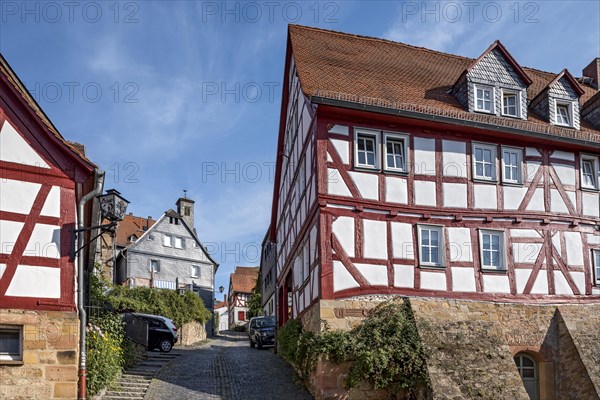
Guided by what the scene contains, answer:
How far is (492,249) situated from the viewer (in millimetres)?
18344

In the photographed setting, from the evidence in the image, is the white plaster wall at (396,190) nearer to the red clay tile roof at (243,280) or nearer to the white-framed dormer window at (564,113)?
the white-framed dormer window at (564,113)

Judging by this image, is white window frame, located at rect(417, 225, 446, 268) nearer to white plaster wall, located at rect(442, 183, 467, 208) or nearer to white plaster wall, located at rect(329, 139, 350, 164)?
white plaster wall, located at rect(442, 183, 467, 208)

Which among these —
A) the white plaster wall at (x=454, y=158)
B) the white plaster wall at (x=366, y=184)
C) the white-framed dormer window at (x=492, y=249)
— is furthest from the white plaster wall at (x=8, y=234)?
the white-framed dormer window at (x=492, y=249)

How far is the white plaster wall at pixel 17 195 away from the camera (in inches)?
535

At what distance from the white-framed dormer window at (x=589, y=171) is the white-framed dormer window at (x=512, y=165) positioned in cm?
236

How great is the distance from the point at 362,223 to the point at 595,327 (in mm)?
7257

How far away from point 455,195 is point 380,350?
→ 5.34 metres

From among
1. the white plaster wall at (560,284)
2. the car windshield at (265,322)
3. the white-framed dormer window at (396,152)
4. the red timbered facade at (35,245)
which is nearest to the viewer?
the red timbered facade at (35,245)

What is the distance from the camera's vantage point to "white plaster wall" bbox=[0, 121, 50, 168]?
13.8m

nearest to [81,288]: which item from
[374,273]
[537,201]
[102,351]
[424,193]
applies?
[102,351]

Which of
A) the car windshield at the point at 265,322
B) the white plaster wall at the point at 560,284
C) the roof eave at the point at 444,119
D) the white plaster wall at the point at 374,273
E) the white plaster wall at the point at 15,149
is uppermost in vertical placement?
the roof eave at the point at 444,119

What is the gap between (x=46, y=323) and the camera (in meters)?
13.6

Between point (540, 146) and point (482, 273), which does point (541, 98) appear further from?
point (482, 273)

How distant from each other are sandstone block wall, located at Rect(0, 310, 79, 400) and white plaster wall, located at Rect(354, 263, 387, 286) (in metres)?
7.03
